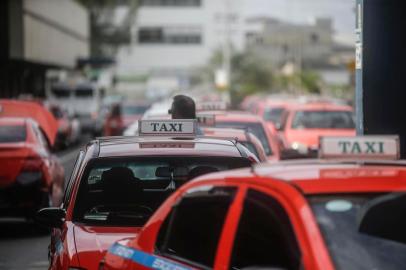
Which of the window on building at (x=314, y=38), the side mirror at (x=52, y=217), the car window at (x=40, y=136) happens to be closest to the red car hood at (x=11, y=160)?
the car window at (x=40, y=136)

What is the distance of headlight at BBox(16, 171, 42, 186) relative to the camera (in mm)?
14781

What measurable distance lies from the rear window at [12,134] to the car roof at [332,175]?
10359 millimetres

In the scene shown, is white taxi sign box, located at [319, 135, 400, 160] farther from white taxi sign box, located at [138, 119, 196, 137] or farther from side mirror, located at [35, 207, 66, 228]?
white taxi sign box, located at [138, 119, 196, 137]

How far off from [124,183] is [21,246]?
614cm

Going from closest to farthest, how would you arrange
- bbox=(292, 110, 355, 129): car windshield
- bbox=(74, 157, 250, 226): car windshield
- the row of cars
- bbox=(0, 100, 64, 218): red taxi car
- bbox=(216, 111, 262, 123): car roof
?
bbox=(74, 157, 250, 226): car windshield < bbox=(0, 100, 64, 218): red taxi car < bbox=(216, 111, 262, 123): car roof < the row of cars < bbox=(292, 110, 355, 129): car windshield

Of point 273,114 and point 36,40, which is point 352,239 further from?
point 36,40

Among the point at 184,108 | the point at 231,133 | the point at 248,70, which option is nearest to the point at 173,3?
the point at 248,70

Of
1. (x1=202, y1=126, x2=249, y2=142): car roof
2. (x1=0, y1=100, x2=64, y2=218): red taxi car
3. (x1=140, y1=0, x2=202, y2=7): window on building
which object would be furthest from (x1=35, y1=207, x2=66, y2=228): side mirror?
(x1=140, y1=0, x2=202, y2=7): window on building

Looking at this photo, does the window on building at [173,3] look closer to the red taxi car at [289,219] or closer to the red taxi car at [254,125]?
the red taxi car at [254,125]

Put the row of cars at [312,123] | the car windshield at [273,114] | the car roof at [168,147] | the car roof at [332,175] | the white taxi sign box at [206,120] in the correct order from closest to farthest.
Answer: the car roof at [332,175] → the car roof at [168,147] → the white taxi sign box at [206,120] → the row of cars at [312,123] → the car windshield at [273,114]

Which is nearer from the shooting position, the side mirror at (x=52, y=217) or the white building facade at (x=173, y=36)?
the side mirror at (x=52, y=217)

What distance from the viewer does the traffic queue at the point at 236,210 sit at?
4.71 m

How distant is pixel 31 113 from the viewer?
1839cm

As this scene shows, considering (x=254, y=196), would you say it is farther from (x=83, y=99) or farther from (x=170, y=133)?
(x=83, y=99)
